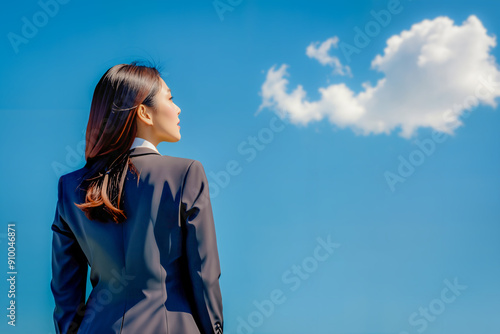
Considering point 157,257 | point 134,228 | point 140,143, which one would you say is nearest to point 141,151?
point 140,143

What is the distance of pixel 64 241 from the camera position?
6.44 feet

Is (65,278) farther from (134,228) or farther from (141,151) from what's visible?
(141,151)

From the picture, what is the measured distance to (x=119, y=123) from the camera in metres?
1.88

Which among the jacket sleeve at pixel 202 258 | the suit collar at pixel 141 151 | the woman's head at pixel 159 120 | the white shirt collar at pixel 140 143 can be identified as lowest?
the jacket sleeve at pixel 202 258

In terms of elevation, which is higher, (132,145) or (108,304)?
(132,145)

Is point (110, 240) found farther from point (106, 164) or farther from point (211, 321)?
point (211, 321)

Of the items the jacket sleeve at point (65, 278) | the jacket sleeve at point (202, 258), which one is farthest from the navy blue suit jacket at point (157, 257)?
the jacket sleeve at point (65, 278)

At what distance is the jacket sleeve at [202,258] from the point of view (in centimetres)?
174

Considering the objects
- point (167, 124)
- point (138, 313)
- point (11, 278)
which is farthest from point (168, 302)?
point (11, 278)

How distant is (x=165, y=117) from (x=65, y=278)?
0.75m

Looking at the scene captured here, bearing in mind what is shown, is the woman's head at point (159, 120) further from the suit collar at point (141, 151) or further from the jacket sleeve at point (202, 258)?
the jacket sleeve at point (202, 258)

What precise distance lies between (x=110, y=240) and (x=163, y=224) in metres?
0.20

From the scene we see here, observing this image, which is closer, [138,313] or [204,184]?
→ [138,313]

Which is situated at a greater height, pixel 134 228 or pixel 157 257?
pixel 134 228
